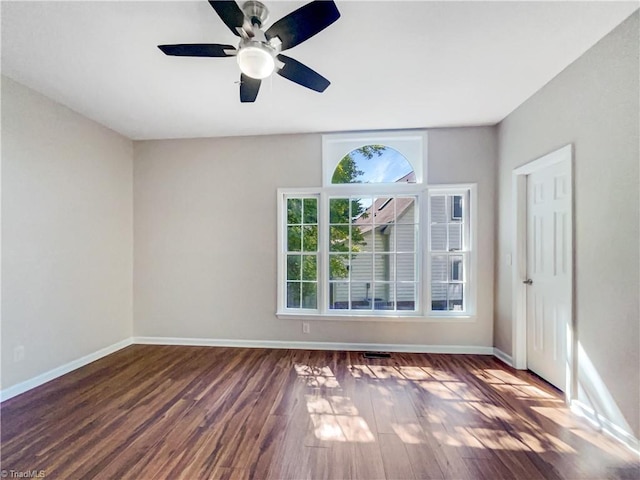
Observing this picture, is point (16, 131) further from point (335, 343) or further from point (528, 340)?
point (528, 340)

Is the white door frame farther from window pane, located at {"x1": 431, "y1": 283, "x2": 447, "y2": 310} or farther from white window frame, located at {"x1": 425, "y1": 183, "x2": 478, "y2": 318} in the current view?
window pane, located at {"x1": 431, "y1": 283, "x2": 447, "y2": 310}

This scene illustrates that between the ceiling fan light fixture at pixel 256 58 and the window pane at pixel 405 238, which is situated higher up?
the ceiling fan light fixture at pixel 256 58

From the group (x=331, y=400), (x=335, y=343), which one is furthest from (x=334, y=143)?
(x=331, y=400)

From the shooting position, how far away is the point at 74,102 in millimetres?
2721

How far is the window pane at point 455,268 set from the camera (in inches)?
133

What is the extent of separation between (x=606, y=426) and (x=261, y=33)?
3.42 meters

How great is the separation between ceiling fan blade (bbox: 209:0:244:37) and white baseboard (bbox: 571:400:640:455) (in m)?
3.42

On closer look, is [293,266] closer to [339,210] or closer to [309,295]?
[309,295]

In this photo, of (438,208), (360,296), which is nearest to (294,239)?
(360,296)

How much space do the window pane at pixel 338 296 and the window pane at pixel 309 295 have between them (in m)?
0.19

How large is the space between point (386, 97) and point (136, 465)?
11.0 feet

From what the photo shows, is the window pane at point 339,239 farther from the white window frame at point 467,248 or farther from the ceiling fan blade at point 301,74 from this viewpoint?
the ceiling fan blade at point 301,74

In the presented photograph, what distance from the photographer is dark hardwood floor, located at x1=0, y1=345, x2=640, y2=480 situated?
5.28 ft

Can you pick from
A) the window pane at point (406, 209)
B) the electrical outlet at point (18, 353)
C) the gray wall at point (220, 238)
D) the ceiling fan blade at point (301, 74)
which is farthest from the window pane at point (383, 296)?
the electrical outlet at point (18, 353)
